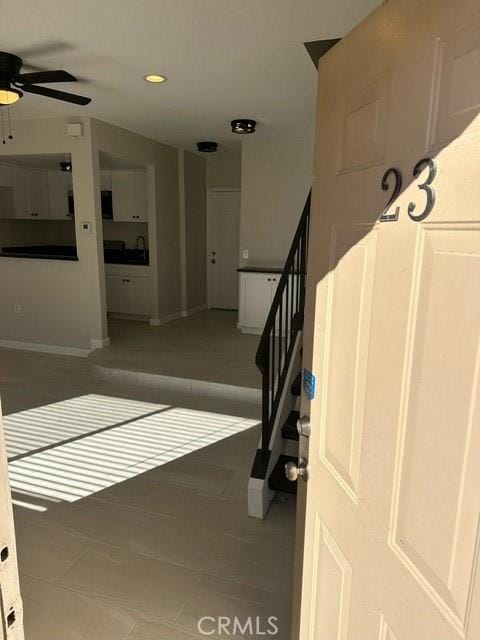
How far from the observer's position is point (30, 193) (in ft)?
21.9

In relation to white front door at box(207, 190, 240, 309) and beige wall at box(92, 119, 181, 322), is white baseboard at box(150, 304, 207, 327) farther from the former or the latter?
white front door at box(207, 190, 240, 309)

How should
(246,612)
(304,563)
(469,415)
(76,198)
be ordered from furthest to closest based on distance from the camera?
(76,198)
(246,612)
(304,563)
(469,415)

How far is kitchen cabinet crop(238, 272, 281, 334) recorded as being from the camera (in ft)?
18.2

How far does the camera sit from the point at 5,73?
9.97ft

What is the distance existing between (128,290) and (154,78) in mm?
3755

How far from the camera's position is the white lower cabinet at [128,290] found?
6625 mm

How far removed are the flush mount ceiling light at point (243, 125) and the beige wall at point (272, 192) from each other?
0.68m

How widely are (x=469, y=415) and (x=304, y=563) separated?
837 millimetres

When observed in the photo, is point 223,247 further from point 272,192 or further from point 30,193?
point 30,193

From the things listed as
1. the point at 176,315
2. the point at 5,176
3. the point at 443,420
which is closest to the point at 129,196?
the point at 5,176

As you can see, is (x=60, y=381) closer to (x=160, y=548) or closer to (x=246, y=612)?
(x=160, y=548)

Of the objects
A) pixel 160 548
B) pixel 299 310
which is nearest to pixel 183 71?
pixel 299 310

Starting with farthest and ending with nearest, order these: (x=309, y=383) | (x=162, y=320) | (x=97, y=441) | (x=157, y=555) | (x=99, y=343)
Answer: (x=162, y=320)
(x=99, y=343)
(x=97, y=441)
(x=157, y=555)
(x=309, y=383)

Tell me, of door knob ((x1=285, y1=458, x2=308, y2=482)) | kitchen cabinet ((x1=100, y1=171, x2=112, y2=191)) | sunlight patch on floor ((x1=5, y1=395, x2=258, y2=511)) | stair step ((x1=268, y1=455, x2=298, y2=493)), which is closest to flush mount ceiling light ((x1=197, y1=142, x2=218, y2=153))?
kitchen cabinet ((x1=100, y1=171, x2=112, y2=191))
